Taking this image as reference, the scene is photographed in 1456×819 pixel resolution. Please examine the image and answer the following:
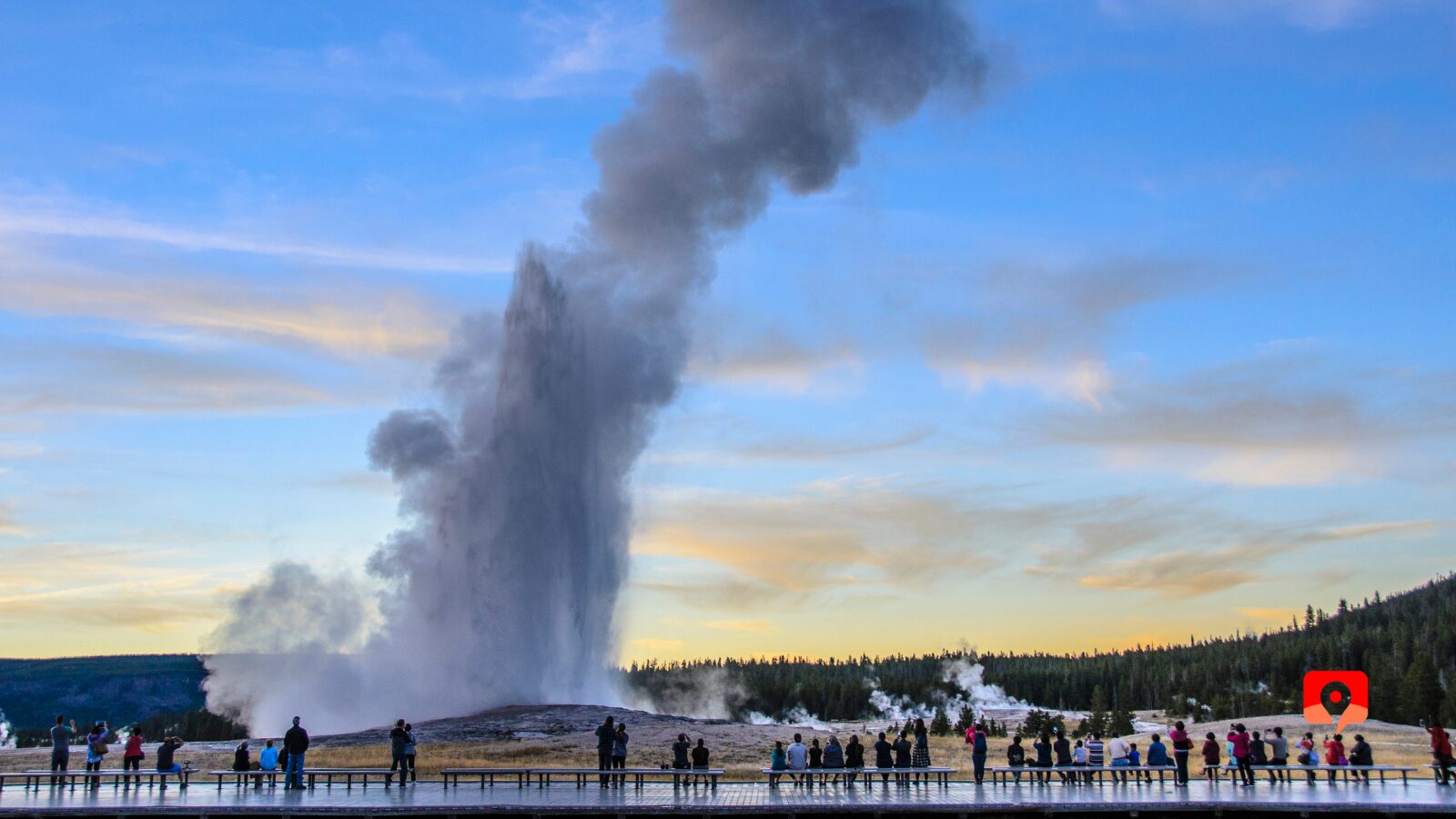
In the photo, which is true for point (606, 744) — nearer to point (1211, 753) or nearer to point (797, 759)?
point (797, 759)

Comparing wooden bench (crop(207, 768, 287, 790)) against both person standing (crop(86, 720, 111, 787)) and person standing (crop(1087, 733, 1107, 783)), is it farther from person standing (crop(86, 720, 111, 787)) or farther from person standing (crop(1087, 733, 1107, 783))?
person standing (crop(1087, 733, 1107, 783))

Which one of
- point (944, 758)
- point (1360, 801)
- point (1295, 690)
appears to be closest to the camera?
point (1360, 801)

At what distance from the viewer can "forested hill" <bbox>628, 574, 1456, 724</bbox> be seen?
110125 mm

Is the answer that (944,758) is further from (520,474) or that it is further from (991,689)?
(991,689)

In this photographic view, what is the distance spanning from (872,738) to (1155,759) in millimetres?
Answer: 36616

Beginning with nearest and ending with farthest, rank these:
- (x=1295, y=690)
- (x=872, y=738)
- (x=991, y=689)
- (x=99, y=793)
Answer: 1. (x=99, y=793)
2. (x=872, y=738)
3. (x=1295, y=690)
4. (x=991, y=689)

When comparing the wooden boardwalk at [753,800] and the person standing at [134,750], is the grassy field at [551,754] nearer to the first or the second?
the wooden boardwalk at [753,800]

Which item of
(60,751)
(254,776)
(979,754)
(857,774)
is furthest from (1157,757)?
(60,751)

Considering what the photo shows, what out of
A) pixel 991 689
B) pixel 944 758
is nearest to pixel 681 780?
pixel 944 758

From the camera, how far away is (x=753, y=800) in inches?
1170

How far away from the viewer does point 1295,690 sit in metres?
136

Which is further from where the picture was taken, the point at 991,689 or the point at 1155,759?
the point at 991,689

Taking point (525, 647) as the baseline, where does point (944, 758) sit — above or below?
below

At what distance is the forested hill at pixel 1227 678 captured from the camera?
110125mm
